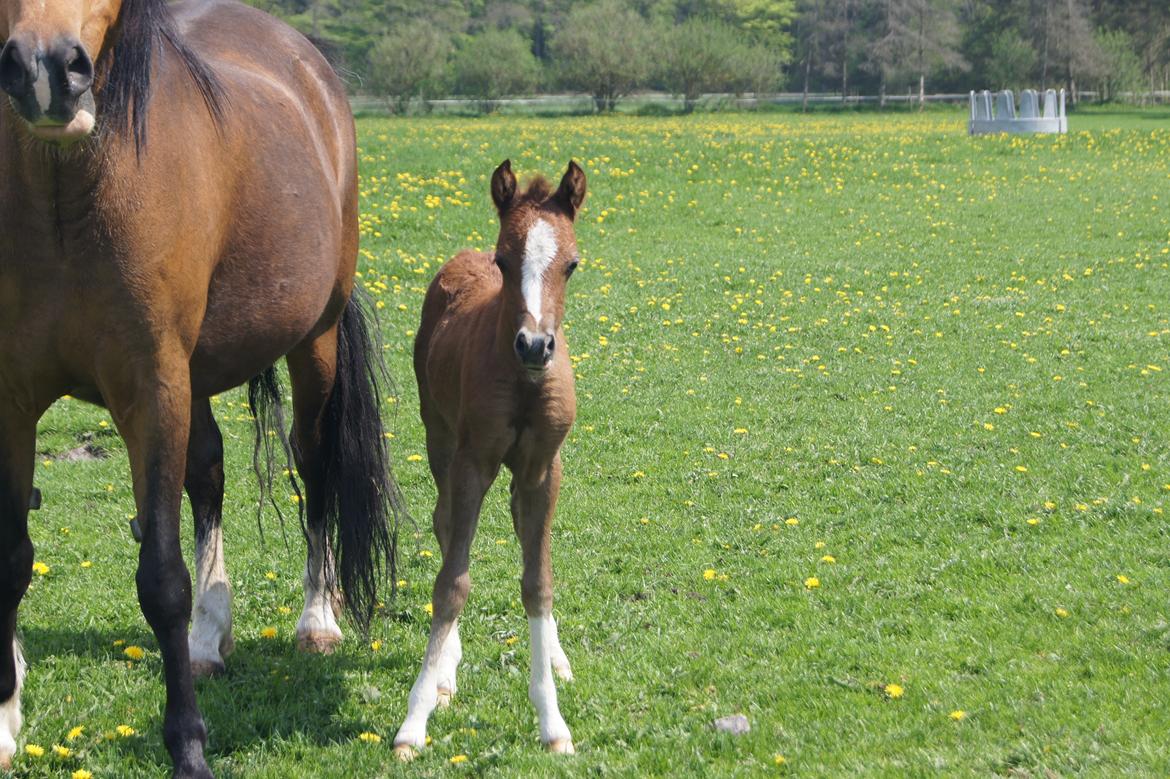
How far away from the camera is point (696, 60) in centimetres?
7075

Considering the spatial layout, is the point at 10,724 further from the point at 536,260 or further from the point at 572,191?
the point at 572,191

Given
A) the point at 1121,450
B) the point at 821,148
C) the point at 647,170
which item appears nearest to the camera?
the point at 1121,450

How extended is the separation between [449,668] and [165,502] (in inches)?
54.8

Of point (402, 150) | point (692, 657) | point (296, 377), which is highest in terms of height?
point (402, 150)

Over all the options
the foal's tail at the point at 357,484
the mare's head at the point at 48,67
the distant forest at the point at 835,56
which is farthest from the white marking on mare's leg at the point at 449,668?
the distant forest at the point at 835,56

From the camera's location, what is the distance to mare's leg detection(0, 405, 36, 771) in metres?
3.87

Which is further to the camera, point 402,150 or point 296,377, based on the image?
point 402,150

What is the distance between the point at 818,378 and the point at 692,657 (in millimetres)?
5305

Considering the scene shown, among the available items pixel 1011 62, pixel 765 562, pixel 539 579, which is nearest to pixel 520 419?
pixel 539 579

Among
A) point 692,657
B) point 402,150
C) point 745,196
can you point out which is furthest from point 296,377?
point 402,150

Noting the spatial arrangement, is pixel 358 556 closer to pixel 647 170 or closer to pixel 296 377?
pixel 296 377

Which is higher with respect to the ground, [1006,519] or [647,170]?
[647,170]

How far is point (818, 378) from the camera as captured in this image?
9.91m

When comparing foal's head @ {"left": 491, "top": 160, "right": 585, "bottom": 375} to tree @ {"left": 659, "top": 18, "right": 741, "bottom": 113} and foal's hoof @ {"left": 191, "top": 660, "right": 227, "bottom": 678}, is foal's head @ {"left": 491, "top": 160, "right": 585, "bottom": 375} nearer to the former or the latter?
foal's hoof @ {"left": 191, "top": 660, "right": 227, "bottom": 678}
